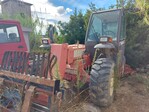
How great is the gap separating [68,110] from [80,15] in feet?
20.4

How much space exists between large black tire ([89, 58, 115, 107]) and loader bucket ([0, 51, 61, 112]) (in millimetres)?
869

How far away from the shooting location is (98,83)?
315 centimetres

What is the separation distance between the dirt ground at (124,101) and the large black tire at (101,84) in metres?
0.18

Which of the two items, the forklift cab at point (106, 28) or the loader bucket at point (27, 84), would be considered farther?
the forklift cab at point (106, 28)

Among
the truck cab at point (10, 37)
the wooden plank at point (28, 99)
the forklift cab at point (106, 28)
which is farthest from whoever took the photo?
the truck cab at point (10, 37)

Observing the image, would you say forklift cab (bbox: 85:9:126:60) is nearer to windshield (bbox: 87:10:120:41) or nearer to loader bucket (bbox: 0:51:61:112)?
windshield (bbox: 87:10:120:41)

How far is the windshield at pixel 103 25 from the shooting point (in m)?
4.18

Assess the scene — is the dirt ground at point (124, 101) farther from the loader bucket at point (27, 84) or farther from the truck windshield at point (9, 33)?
the truck windshield at point (9, 33)

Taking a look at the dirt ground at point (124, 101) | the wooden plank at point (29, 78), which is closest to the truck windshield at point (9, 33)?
the wooden plank at point (29, 78)

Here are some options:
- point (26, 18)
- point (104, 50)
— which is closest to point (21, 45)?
point (104, 50)

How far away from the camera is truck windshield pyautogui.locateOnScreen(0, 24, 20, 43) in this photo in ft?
15.8

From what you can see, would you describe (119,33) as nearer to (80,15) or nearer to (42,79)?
(42,79)

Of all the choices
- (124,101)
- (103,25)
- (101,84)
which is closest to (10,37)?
(103,25)

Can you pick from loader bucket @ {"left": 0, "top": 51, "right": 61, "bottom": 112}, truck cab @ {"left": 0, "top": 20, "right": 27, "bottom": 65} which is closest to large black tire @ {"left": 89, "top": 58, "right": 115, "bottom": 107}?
loader bucket @ {"left": 0, "top": 51, "right": 61, "bottom": 112}
